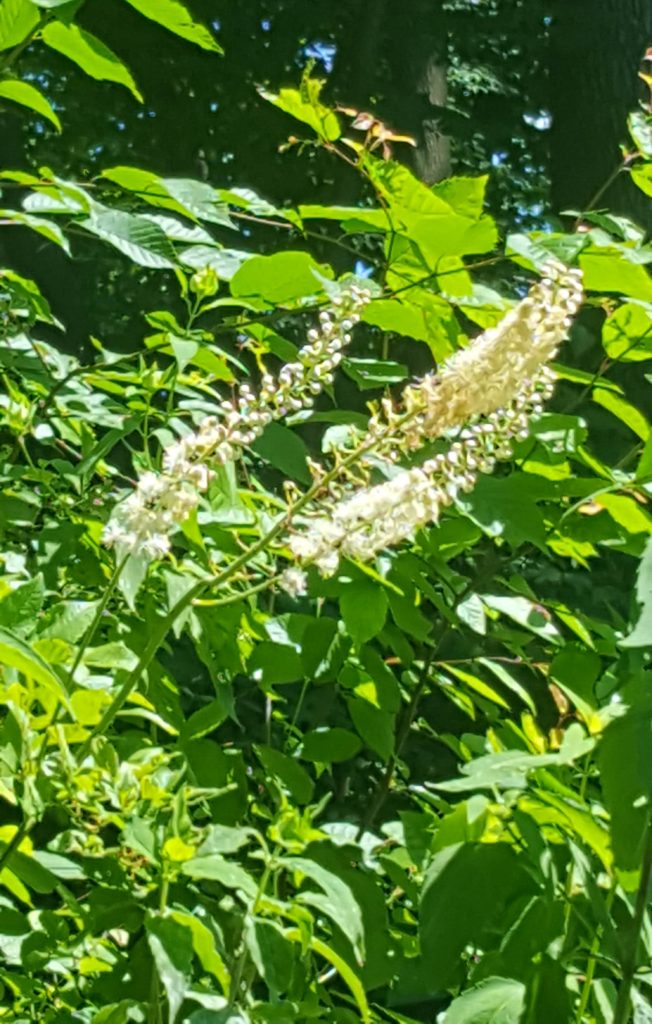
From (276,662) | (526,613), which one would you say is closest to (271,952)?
(276,662)

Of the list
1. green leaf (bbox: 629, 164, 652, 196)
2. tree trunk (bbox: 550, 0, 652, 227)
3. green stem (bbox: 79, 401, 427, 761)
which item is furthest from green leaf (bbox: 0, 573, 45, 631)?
tree trunk (bbox: 550, 0, 652, 227)

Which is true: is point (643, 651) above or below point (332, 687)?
above

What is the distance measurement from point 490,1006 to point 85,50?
2.83 feet

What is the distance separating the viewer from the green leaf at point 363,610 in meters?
1.12

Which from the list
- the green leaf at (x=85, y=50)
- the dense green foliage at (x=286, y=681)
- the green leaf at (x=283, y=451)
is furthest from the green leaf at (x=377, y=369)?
the green leaf at (x=85, y=50)

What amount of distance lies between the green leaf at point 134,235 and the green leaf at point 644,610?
473mm

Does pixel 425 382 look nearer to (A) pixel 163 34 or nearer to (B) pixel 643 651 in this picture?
(B) pixel 643 651

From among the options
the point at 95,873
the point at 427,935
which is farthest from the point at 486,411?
Answer: the point at 95,873

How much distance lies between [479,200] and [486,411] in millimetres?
433

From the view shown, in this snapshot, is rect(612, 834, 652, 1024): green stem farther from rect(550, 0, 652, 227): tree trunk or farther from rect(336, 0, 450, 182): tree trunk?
rect(336, 0, 450, 182): tree trunk

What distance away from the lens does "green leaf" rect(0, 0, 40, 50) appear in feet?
3.16

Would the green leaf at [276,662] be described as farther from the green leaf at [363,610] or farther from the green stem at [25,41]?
the green stem at [25,41]

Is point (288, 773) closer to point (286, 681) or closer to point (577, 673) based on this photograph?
point (286, 681)

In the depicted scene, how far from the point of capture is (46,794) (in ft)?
3.11
